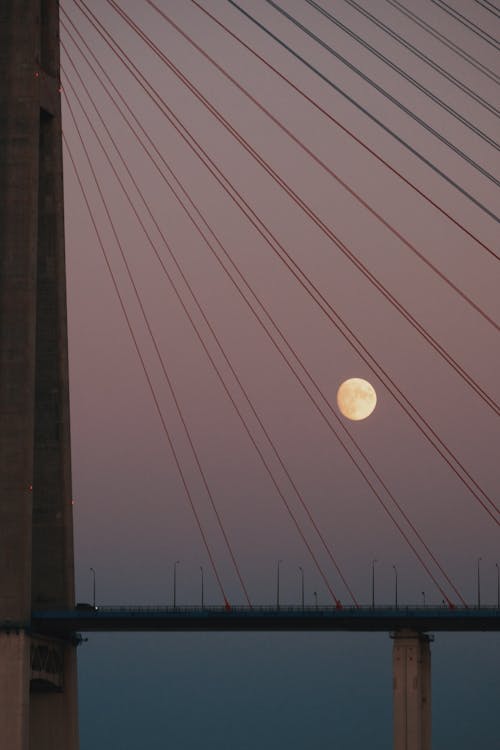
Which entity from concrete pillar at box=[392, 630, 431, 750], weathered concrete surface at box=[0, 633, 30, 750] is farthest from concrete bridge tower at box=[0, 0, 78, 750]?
concrete pillar at box=[392, 630, 431, 750]

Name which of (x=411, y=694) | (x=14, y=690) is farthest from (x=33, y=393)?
(x=411, y=694)

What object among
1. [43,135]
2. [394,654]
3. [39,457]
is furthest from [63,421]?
[394,654]

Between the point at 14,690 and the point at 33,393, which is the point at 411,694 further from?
the point at 33,393

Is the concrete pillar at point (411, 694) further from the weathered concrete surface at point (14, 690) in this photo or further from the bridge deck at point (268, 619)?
the weathered concrete surface at point (14, 690)

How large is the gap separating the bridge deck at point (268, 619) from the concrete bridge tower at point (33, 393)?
1.86 m

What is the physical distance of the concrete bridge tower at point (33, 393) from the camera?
87188mm

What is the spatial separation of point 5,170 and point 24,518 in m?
15.9

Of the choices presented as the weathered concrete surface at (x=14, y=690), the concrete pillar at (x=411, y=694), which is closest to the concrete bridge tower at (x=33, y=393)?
the weathered concrete surface at (x=14, y=690)

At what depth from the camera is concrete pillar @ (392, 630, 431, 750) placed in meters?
84.8

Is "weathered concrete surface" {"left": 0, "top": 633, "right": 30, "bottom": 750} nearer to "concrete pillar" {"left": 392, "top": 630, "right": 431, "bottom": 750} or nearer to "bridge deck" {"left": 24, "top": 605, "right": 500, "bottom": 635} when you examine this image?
"bridge deck" {"left": 24, "top": 605, "right": 500, "bottom": 635}

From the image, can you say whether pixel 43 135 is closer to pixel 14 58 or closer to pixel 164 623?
pixel 14 58

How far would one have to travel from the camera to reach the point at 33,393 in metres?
88.4

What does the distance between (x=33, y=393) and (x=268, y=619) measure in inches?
591

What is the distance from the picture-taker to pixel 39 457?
91.9 metres
